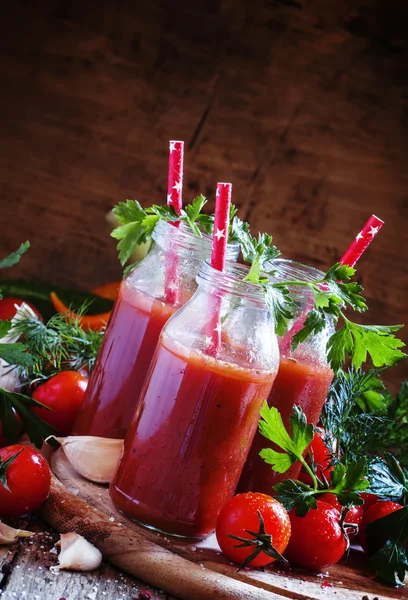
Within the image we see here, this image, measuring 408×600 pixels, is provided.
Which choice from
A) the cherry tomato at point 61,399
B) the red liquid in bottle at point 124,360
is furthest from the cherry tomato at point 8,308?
the red liquid in bottle at point 124,360

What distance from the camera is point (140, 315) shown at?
1.15 meters

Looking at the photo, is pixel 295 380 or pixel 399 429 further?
pixel 399 429

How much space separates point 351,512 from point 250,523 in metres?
0.24

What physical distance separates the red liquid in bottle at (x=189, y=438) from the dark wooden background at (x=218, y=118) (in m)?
1.34

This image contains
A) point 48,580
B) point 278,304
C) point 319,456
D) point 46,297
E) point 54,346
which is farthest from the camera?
point 46,297

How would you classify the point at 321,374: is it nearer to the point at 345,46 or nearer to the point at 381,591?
the point at 381,591

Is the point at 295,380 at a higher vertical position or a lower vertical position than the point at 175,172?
lower

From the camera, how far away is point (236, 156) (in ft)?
7.52

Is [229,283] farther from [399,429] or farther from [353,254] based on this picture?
[399,429]

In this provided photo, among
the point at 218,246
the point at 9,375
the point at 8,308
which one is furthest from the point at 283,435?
the point at 8,308

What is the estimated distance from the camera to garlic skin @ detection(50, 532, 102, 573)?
0.90m

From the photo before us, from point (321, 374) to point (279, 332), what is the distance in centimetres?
15

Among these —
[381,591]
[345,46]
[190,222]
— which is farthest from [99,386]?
[345,46]

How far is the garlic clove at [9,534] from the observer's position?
910mm
